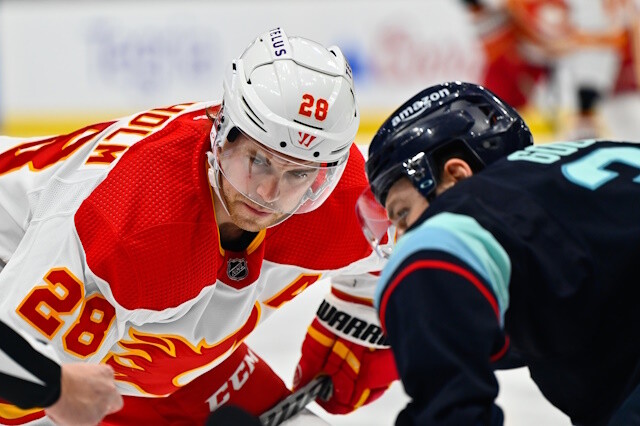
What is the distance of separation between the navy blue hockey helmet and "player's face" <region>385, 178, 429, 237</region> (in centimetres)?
1

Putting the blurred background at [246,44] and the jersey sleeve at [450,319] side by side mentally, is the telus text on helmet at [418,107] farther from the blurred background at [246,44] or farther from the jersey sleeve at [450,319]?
the blurred background at [246,44]

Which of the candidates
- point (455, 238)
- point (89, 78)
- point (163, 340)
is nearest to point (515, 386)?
point (163, 340)

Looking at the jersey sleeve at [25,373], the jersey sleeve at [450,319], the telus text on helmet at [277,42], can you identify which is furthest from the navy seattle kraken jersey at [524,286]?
the telus text on helmet at [277,42]

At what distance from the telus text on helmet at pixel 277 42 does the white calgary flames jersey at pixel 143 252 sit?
0.74 feet

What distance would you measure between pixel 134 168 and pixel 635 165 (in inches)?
37.4

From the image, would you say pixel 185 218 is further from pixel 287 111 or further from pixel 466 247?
pixel 466 247

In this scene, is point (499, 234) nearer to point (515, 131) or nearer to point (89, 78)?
point (515, 131)

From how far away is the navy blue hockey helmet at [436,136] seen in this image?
63.0 inches

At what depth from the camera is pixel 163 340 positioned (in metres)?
2.18

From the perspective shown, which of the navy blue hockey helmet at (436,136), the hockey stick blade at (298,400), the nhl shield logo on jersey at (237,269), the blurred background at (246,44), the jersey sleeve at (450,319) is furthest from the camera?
the blurred background at (246,44)

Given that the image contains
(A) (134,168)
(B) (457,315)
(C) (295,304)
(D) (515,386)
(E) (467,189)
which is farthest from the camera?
(C) (295,304)

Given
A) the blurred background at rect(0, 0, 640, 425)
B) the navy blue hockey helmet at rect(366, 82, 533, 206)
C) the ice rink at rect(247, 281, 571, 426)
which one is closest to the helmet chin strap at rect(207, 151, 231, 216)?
the navy blue hockey helmet at rect(366, 82, 533, 206)

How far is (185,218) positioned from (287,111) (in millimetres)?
277

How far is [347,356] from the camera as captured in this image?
2.63 meters
